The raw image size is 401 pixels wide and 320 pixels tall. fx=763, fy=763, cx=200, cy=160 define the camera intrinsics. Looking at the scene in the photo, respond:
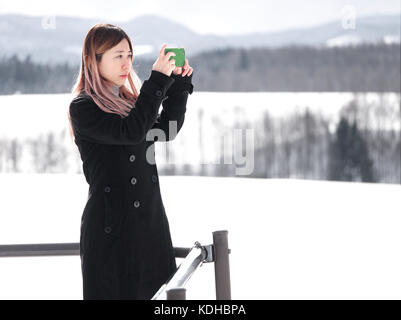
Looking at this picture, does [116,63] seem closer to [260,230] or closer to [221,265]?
[221,265]

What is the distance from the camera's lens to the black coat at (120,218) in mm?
1107

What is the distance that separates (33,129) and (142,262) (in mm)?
4342

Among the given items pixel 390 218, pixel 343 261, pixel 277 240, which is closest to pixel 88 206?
pixel 343 261

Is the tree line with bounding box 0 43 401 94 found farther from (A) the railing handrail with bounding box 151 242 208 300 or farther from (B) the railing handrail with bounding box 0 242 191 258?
(A) the railing handrail with bounding box 151 242 208 300

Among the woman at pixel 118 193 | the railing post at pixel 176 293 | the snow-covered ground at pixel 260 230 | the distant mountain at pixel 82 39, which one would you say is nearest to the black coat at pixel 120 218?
the woman at pixel 118 193

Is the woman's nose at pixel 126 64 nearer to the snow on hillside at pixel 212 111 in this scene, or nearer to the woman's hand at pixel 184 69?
the woman's hand at pixel 184 69

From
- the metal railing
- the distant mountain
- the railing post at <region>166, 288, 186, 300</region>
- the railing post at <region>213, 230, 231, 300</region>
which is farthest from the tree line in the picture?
the railing post at <region>166, 288, 186, 300</region>

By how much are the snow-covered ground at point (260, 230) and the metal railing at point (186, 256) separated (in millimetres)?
801

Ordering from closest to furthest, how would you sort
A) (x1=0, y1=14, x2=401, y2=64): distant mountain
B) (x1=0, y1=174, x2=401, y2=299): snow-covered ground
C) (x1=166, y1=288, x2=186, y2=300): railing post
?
(x1=166, y1=288, x2=186, y2=300): railing post < (x1=0, y1=174, x2=401, y2=299): snow-covered ground < (x1=0, y1=14, x2=401, y2=64): distant mountain

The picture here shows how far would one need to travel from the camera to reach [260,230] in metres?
4.23

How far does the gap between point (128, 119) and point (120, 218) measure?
147 millimetres

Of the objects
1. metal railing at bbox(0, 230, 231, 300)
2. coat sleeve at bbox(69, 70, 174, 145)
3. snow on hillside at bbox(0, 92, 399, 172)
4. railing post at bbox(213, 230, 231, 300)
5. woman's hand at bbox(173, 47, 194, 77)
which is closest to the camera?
metal railing at bbox(0, 230, 231, 300)

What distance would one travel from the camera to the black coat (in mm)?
1107

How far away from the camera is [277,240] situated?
4031 mm
